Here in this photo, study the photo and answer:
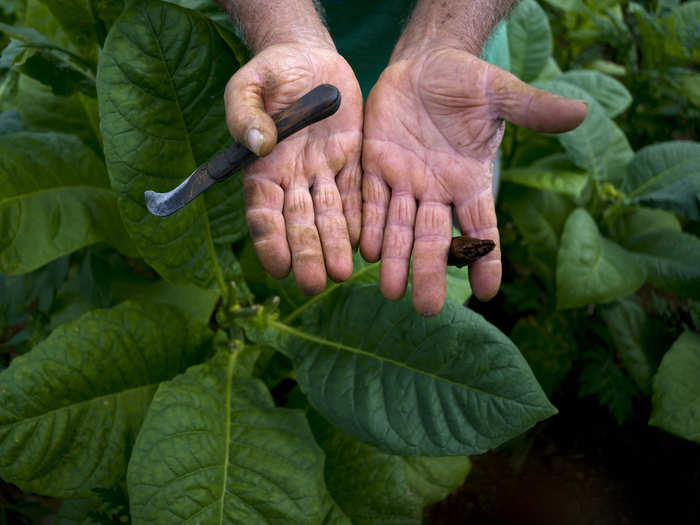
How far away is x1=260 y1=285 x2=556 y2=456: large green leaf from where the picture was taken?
105 centimetres

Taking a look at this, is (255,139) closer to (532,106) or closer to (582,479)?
(532,106)

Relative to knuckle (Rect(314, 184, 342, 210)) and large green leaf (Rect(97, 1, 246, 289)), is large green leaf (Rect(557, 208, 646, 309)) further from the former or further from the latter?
large green leaf (Rect(97, 1, 246, 289))

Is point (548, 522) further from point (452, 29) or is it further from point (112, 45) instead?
point (112, 45)

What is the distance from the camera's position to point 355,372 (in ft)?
3.99

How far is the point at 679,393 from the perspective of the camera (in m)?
1.53

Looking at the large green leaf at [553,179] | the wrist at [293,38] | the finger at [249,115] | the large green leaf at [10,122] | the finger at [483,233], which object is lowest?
the large green leaf at [553,179]

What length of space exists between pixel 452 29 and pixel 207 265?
2.59 ft

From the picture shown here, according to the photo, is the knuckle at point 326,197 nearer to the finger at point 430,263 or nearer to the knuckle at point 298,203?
the knuckle at point 298,203

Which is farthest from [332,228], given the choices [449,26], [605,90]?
[605,90]

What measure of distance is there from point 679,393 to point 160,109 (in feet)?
4.88

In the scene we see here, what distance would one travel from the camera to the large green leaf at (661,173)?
1.76m

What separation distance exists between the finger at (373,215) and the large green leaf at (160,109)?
33 cm

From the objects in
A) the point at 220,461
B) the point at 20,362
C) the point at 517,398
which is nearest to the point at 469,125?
the point at 517,398

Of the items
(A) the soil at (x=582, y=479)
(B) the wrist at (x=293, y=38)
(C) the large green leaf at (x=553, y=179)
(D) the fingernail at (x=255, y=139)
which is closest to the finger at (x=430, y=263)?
(D) the fingernail at (x=255, y=139)
